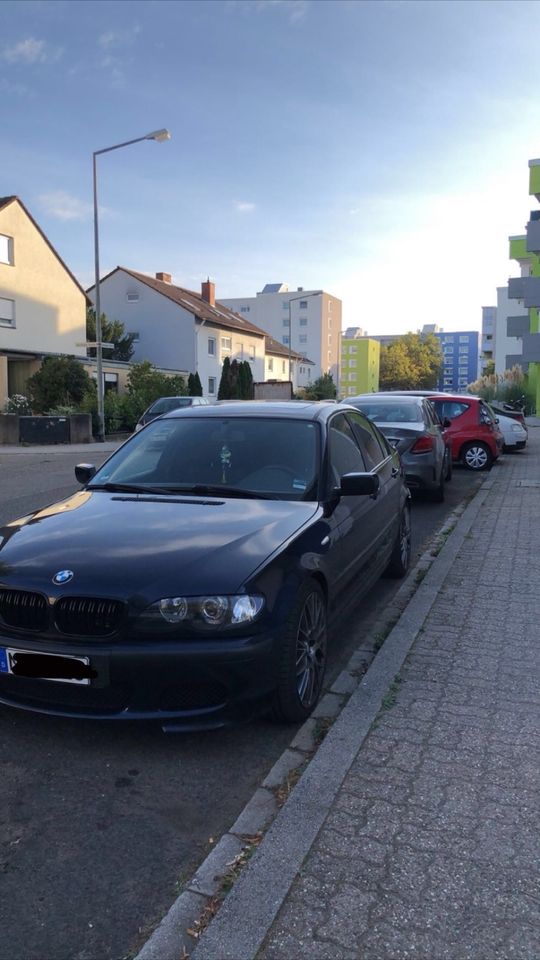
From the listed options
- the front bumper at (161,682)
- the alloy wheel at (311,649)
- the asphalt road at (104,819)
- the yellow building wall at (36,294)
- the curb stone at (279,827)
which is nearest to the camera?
the curb stone at (279,827)

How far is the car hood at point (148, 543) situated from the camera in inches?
130

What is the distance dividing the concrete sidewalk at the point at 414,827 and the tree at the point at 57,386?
2562 cm

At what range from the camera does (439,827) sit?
2.82 metres

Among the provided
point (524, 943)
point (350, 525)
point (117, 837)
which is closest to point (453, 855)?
point (524, 943)

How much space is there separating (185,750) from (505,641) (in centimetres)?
235

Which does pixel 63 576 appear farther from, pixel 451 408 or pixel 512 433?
pixel 512 433

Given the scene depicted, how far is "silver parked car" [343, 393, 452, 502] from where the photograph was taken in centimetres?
1028

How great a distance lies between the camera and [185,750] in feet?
11.4

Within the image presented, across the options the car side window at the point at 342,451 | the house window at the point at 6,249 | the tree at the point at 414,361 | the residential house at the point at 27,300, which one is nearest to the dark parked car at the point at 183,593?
the car side window at the point at 342,451

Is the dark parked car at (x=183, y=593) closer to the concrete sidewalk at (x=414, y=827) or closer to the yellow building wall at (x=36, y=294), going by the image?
the concrete sidewalk at (x=414, y=827)

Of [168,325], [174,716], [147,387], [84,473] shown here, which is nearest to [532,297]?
[168,325]

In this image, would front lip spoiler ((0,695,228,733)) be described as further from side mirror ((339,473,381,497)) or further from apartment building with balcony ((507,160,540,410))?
apartment building with balcony ((507,160,540,410))

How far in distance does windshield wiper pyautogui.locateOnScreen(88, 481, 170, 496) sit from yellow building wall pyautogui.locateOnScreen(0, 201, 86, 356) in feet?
97.0

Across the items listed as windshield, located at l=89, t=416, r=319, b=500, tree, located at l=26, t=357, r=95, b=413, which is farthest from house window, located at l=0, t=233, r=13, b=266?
windshield, located at l=89, t=416, r=319, b=500
